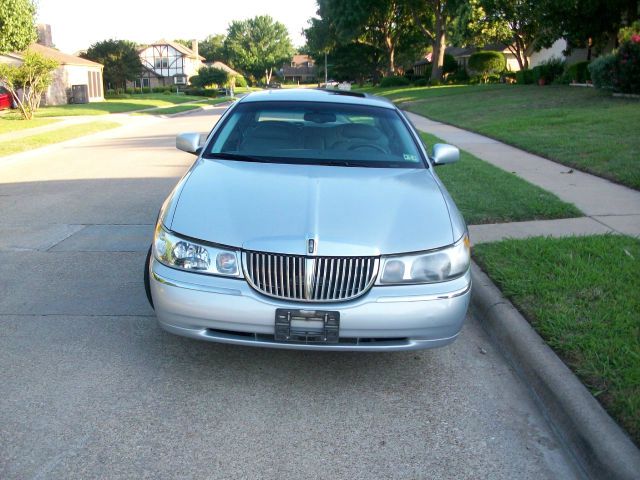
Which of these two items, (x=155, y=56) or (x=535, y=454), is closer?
(x=535, y=454)

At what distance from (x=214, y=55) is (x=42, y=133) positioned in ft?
375

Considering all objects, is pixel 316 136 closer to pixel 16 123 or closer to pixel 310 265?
pixel 310 265

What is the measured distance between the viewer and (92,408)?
3.49 m

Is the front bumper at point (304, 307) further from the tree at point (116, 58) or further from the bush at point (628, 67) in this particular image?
the tree at point (116, 58)

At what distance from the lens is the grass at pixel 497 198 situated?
7238 mm

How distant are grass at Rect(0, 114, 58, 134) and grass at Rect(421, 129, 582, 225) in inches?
594

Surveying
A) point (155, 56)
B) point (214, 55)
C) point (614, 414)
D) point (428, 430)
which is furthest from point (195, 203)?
point (214, 55)

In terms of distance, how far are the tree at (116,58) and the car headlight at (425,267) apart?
5217 cm

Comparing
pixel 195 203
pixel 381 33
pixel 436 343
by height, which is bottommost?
pixel 436 343

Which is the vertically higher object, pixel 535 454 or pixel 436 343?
pixel 436 343

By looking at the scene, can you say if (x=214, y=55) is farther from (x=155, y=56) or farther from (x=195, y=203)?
(x=195, y=203)

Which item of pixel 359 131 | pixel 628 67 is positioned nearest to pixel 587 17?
pixel 628 67

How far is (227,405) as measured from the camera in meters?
3.57

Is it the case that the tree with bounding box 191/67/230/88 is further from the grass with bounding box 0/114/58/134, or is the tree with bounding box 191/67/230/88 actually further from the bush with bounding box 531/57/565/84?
the grass with bounding box 0/114/58/134
